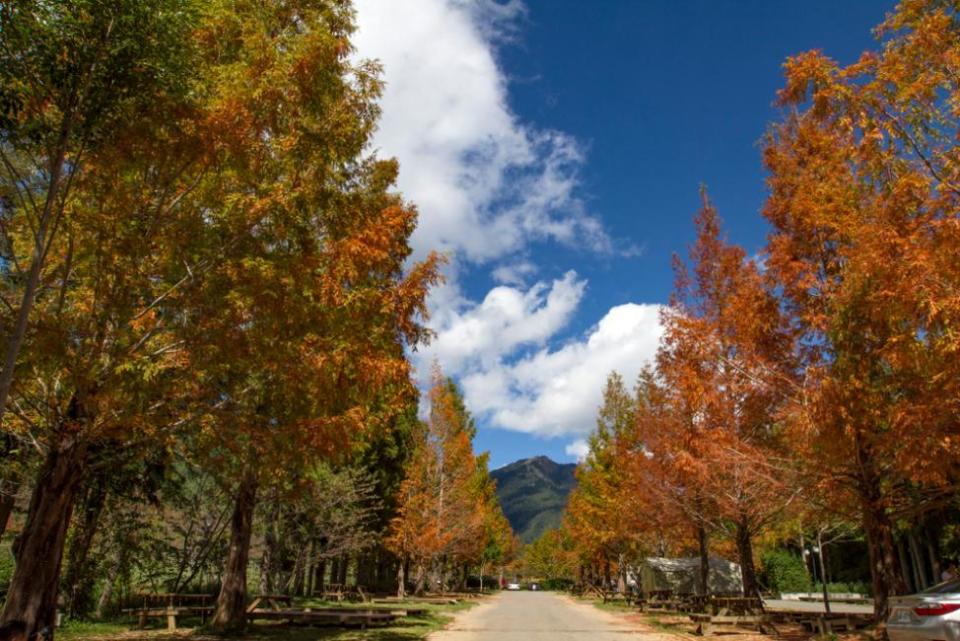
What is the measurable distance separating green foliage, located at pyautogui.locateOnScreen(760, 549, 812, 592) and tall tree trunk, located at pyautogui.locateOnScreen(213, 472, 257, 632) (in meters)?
50.2

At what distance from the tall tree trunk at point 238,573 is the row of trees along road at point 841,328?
9826mm

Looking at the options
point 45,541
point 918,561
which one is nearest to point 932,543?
point 918,561

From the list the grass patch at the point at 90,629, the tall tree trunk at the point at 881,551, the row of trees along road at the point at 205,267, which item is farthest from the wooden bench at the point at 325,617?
the tall tree trunk at the point at 881,551

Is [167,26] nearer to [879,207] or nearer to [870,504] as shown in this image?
[879,207]

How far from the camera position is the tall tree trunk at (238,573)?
13.2 meters

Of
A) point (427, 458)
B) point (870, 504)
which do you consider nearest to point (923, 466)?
point (870, 504)

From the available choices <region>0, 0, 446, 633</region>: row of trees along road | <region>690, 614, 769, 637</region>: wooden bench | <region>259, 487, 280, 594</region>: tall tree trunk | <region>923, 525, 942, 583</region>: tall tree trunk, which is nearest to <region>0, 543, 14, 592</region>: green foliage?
<region>259, 487, 280, 594</region>: tall tree trunk

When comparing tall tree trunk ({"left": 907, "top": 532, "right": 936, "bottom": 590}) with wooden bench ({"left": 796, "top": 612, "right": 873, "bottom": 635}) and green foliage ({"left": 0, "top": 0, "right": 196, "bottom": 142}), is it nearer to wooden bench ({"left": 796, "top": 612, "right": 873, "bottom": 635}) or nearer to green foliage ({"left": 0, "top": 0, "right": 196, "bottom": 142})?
wooden bench ({"left": 796, "top": 612, "right": 873, "bottom": 635})

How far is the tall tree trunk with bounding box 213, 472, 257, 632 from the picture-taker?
43.3ft

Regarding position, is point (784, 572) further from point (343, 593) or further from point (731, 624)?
point (731, 624)

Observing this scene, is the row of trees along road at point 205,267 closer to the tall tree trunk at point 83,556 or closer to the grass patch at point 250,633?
the grass patch at point 250,633

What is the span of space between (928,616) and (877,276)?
181 inches

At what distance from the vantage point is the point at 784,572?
5200 cm

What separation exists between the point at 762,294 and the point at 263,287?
10.2 metres
